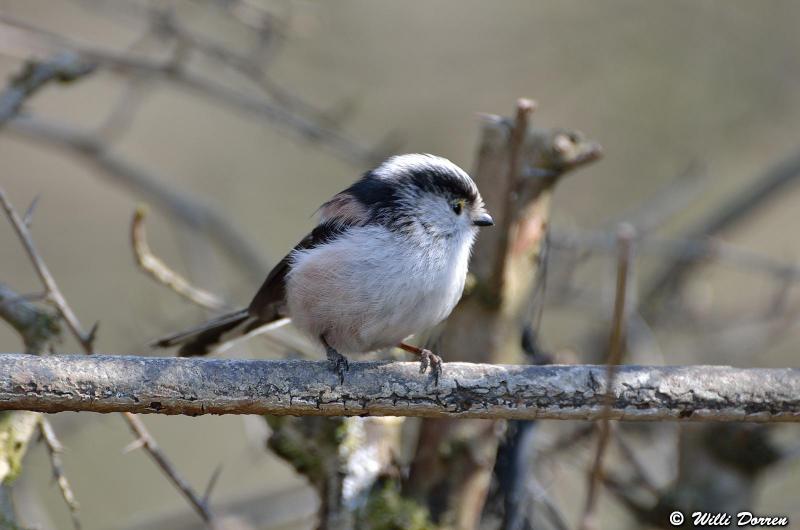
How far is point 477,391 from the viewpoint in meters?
2.33

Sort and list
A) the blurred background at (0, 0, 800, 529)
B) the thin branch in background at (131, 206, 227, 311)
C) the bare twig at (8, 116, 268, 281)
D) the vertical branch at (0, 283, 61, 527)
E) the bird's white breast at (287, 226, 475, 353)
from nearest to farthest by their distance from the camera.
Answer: the vertical branch at (0, 283, 61, 527)
the bird's white breast at (287, 226, 475, 353)
the thin branch in background at (131, 206, 227, 311)
the bare twig at (8, 116, 268, 281)
the blurred background at (0, 0, 800, 529)

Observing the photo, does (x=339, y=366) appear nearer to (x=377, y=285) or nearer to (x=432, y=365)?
(x=432, y=365)

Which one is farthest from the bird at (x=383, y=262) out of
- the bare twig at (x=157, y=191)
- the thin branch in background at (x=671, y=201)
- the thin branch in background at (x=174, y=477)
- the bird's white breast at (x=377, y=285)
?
the thin branch in background at (x=671, y=201)

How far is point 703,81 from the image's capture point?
608 centimetres

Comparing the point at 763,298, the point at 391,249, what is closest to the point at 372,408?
the point at 391,249

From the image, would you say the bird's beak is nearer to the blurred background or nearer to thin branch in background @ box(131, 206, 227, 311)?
thin branch in background @ box(131, 206, 227, 311)

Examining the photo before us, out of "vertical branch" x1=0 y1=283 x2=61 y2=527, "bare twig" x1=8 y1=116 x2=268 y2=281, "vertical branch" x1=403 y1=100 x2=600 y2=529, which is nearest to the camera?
"vertical branch" x1=0 y1=283 x2=61 y2=527

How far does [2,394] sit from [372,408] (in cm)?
90

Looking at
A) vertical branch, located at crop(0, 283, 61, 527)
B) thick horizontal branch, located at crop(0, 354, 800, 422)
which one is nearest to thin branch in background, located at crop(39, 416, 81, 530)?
vertical branch, located at crop(0, 283, 61, 527)

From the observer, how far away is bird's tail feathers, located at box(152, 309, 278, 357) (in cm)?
339

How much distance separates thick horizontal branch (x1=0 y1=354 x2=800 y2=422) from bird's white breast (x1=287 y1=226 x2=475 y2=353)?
518 millimetres

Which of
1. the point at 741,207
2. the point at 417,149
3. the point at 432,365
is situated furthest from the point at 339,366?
the point at 417,149

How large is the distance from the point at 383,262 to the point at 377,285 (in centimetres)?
8

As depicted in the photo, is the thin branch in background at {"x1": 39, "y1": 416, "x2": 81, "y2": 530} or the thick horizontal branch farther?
the thin branch in background at {"x1": 39, "y1": 416, "x2": 81, "y2": 530}
